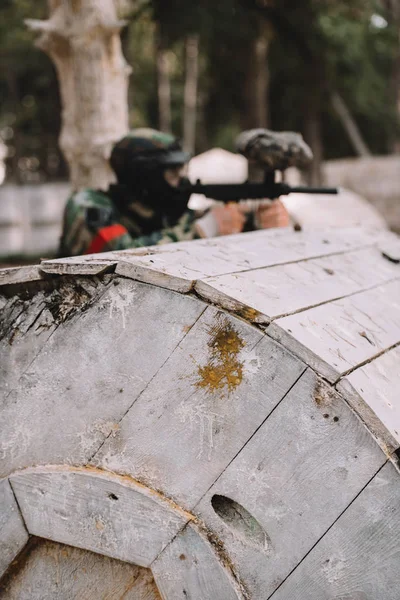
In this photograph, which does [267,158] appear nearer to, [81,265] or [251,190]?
[251,190]

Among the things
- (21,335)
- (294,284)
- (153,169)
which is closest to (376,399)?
(294,284)

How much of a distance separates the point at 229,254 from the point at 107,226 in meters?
1.36

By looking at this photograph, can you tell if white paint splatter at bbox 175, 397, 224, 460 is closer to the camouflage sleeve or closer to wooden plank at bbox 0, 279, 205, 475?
wooden plank at bbox 0, 279, 205, 475

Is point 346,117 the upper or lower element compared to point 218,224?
upper

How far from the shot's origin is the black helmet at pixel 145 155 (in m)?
3.74

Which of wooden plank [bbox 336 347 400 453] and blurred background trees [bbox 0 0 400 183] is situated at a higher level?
blurred background trees [bbox 0 0 400 183]

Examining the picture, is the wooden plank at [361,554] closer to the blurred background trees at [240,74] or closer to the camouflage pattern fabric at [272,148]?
the camouflage pattern fabric at [272,148]

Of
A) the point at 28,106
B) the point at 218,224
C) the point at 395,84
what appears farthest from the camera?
the point at 28,106

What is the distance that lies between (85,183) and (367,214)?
18.5 feet

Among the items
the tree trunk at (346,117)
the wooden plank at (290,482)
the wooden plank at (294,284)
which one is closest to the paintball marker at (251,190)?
the wooden plank at (294,284)

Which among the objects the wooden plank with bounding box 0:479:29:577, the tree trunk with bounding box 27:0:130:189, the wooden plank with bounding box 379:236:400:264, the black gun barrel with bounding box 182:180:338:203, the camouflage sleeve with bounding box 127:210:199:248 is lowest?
the wooden plank with bounding box 0:479:29:577

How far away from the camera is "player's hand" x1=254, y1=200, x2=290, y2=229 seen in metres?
3.56

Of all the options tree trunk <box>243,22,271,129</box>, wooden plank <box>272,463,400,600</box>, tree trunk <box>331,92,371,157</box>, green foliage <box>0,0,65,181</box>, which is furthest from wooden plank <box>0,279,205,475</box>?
tree trunk <box>331,92,371,157</box>

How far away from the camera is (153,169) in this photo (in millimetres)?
3752
